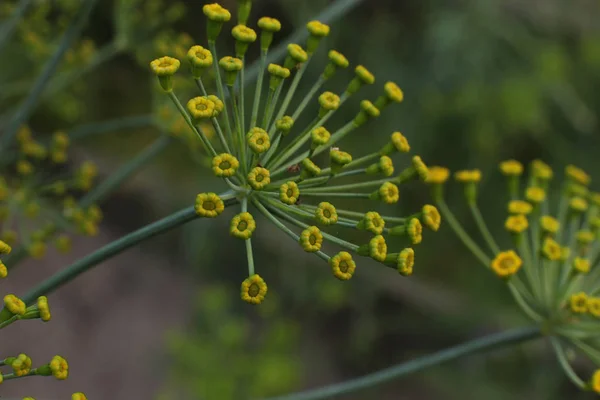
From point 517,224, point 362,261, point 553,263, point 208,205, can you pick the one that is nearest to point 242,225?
point 208,205

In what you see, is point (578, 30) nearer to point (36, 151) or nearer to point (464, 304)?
point (464, 304)

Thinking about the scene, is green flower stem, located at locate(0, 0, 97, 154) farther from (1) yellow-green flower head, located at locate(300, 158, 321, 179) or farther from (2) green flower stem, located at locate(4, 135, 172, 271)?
(1) yellow-green flower head, located at locate(300, 158, 321, 179)

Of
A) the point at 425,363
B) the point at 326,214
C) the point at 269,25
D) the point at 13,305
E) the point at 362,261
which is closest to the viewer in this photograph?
the point at 13,305

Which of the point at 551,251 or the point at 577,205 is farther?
the point at 577,205

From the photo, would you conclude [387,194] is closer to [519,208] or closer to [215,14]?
[215,14]

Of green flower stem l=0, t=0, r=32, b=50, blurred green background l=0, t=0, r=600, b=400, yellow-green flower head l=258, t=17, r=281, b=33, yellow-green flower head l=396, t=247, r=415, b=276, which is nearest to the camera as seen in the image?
yellow-green flower head l=396, t=247, r=415, b=276

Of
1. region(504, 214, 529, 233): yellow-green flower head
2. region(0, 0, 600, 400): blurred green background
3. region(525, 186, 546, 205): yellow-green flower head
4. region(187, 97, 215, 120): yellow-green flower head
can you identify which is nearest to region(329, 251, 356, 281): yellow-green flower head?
region(187, 97, 215, 120): yellow-green flower head
